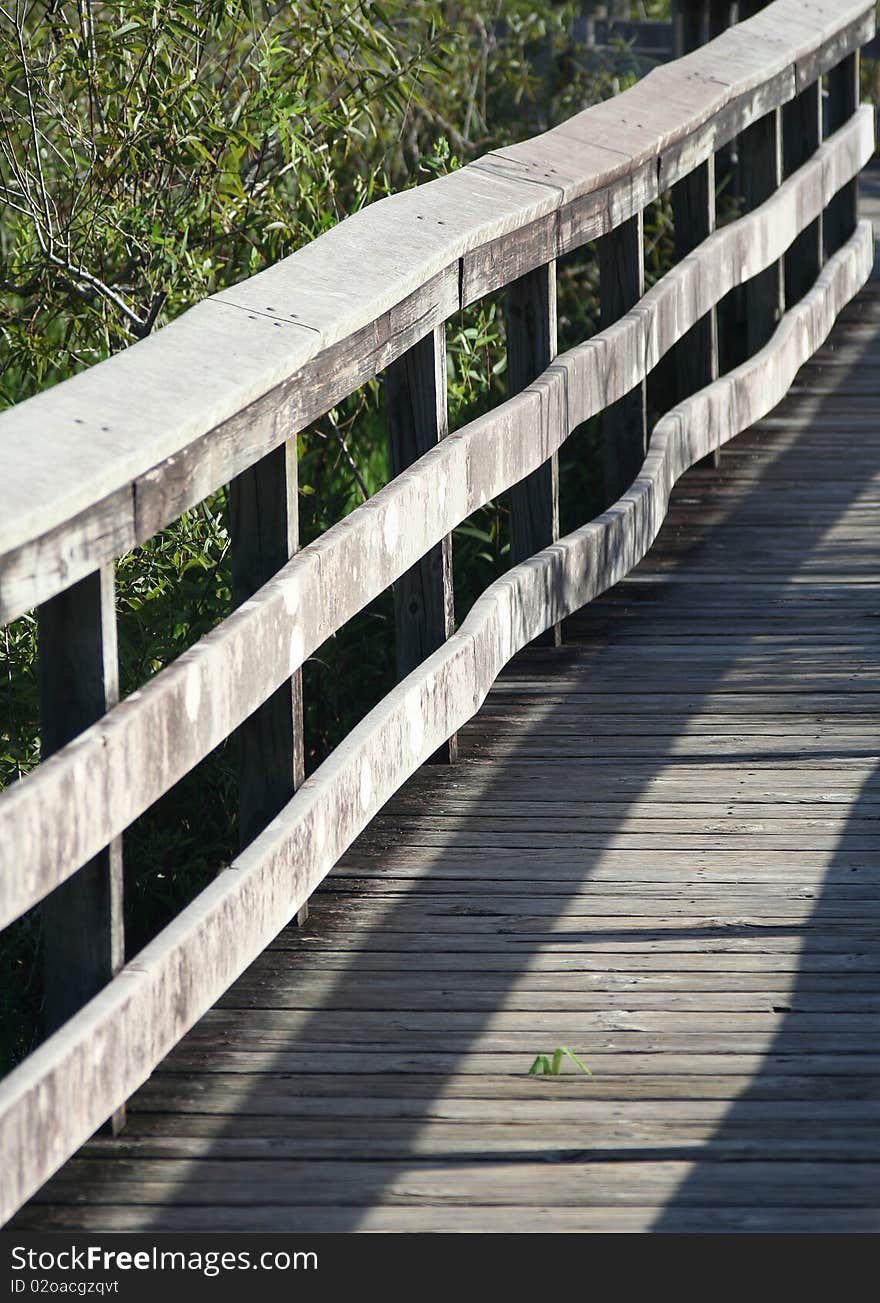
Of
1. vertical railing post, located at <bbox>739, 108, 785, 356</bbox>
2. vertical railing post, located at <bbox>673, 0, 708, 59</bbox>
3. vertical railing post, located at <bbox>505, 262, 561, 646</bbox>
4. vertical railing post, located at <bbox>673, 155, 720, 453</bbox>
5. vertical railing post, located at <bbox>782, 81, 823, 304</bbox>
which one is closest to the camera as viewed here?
vertical railing post, located at <bbox>505, 262, 561, 646</bbox>

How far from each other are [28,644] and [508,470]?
5.04 feet

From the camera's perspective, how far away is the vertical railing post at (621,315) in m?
5.11

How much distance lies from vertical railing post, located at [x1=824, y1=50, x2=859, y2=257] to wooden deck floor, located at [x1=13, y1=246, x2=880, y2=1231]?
3364 mm

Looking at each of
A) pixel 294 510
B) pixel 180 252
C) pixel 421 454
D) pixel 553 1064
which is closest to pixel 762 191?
pixel 180 252

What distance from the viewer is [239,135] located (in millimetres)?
5223

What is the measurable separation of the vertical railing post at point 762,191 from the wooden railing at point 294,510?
0.37 metres

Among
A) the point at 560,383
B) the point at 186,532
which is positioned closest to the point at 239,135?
the point at 186,532

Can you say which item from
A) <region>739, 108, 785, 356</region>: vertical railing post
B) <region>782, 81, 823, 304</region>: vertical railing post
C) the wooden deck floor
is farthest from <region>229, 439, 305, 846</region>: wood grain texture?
<region>782, 81, 823, 304</region>: vertical railing post

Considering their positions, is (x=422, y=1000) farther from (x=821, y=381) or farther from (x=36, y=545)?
(x=821, y=381)

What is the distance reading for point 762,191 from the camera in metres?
6.32

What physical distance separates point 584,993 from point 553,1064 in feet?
0.80

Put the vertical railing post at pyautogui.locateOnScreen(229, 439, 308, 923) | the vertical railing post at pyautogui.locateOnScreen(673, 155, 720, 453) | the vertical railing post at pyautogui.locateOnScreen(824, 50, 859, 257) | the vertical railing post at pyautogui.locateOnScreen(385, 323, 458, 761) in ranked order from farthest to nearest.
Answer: the vertical railing post at pyautogui.locateOnScreen(824, 50, 859, 257), the vertical railing post at pyautogui.locateOnScreen(673, 155, 720, 453), the vertical railing post at pyautogui.locateOnScreen(385, 323, 458, 761), the vertical railing post at pyautogui.locateOnScreen(229, 439, 308, 923)

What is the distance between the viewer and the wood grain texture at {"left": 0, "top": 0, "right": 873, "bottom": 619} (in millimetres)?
2271

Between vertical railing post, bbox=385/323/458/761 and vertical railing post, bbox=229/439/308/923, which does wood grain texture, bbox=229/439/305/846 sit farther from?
vertical railing post, bbox=385/323/458/761
